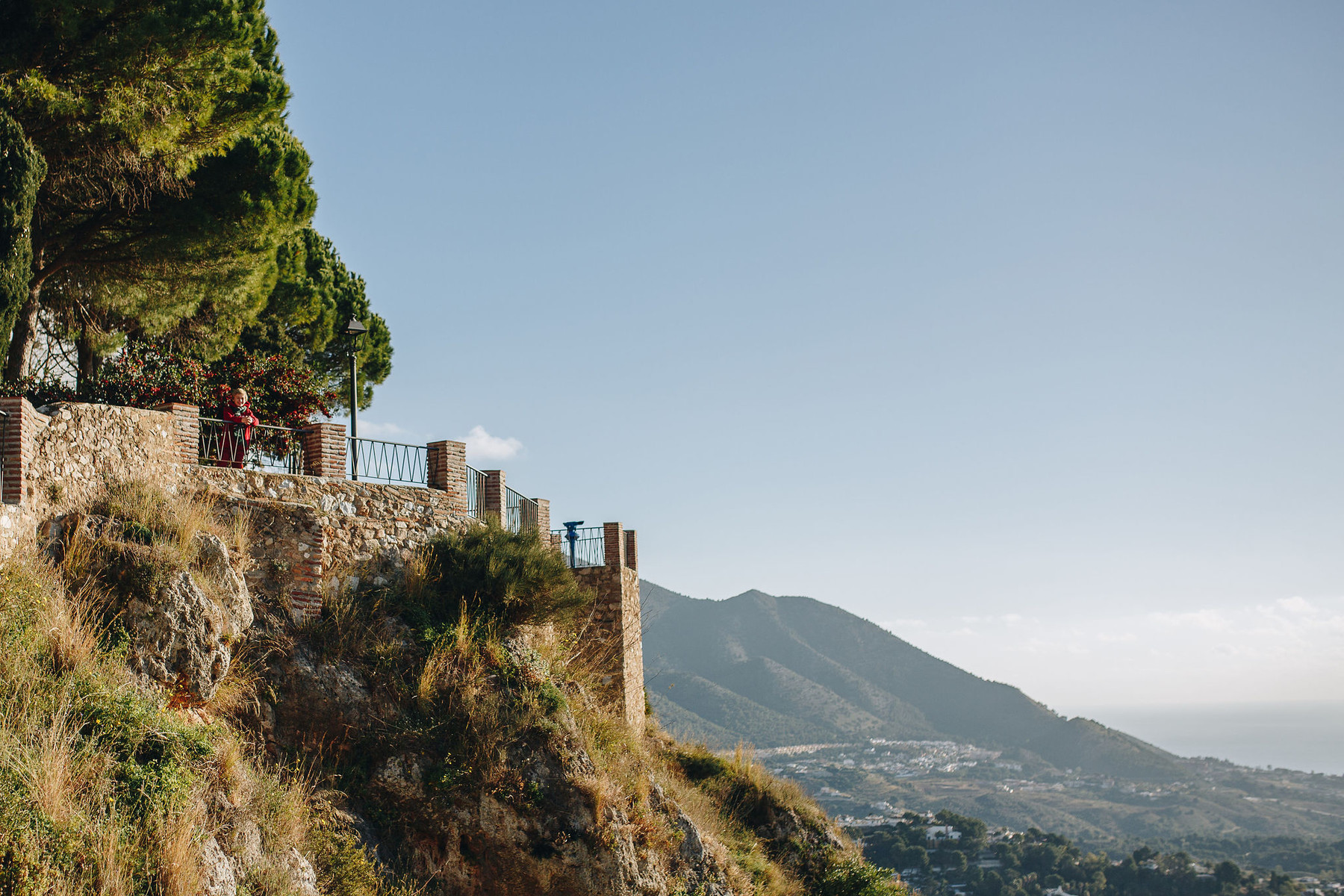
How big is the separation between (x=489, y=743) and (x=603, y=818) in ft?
5.96

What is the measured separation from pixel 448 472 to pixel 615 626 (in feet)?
17.8

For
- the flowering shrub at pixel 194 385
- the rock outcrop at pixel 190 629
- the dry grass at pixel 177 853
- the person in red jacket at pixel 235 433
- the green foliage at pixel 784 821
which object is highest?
the flowering shrub at pixel 194 385

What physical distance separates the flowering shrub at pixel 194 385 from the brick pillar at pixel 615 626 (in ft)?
20.3

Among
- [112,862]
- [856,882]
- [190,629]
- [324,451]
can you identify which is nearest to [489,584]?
[324,451]

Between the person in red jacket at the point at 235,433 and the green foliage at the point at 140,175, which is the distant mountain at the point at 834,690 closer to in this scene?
the green foliage at the point at 140,175

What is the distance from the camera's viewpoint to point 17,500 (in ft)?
32.0

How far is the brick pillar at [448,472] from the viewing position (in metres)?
15.3

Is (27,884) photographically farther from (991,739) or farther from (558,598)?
(991,739)

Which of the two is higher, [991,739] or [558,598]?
[558,598]

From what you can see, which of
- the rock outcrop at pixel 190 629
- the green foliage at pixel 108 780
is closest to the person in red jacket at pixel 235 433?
the rock outcrop at pixel 190 629

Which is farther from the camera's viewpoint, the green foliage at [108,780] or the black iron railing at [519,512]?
the black iron railing at [519,512]

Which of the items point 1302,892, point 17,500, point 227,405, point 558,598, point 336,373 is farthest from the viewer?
point 1302,892

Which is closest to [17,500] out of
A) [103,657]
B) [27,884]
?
[103,657]

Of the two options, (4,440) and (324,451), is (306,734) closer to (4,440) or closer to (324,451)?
(324,451)
